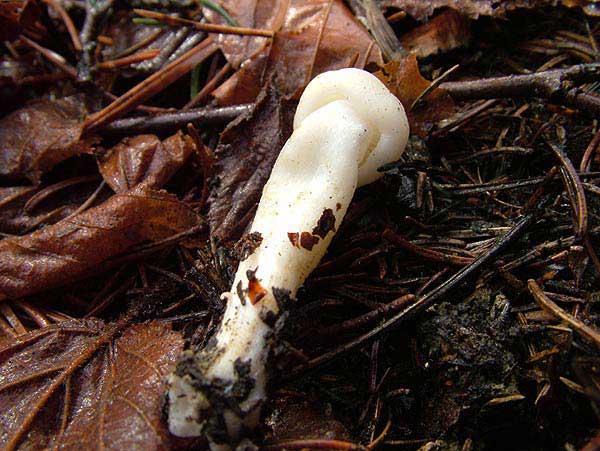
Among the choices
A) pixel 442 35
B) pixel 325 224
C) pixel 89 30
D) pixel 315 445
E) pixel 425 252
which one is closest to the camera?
pixel 315 445

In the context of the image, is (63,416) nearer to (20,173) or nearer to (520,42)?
(20,173)

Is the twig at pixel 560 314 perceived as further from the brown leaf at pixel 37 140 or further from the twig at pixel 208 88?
the brown leaf at pixel 37 140

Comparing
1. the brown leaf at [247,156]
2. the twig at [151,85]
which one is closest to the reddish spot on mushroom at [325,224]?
the brown leaf at [247,156]

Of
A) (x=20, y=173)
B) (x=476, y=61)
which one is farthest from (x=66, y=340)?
(x=476, y=61)

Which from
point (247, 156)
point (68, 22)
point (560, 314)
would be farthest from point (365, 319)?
point (68, 22)

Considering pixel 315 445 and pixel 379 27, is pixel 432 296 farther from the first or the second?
pixel 379 27

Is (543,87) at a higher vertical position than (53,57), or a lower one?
lower
